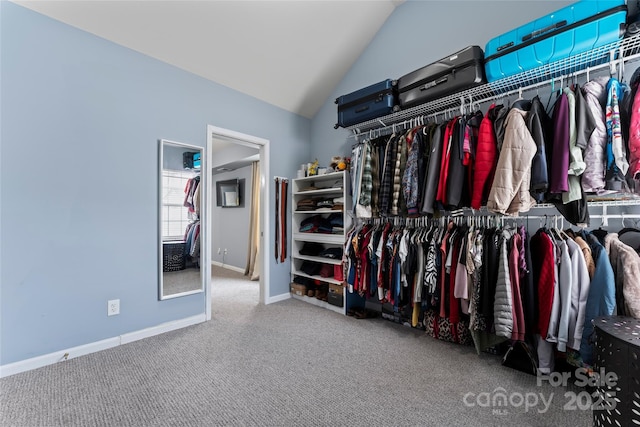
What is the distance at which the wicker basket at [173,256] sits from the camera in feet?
8.30

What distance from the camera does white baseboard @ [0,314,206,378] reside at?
1840 millimetres

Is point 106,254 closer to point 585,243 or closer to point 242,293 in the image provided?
point 242,293

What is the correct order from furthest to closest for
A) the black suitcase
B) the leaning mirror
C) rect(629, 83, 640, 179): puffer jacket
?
the leaning mirror
the black suitcase
rect(629, 83, 640, 179): puffer jacket

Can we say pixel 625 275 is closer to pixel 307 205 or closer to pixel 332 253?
pixel 332 253

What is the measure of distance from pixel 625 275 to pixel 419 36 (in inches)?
102

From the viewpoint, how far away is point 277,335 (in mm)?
2436

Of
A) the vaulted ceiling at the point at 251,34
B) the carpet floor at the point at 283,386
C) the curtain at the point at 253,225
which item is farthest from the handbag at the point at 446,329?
the curtain at the point at 253,225

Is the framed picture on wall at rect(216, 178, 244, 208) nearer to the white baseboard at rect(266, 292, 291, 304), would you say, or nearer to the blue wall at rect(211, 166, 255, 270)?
the blue wall at rect(211, 166, 255, 270)

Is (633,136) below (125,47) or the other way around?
below

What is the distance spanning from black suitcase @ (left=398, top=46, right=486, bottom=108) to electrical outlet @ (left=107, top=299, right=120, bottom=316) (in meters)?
3.00

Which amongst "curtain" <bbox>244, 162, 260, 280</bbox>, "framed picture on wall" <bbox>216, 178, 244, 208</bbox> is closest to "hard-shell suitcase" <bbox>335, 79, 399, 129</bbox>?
"curtain" <bbox>244, 162, 260, 280</bbox>

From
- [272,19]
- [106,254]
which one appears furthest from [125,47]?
[106,254]

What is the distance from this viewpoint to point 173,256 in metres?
2.60

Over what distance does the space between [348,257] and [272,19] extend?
2401 mm
